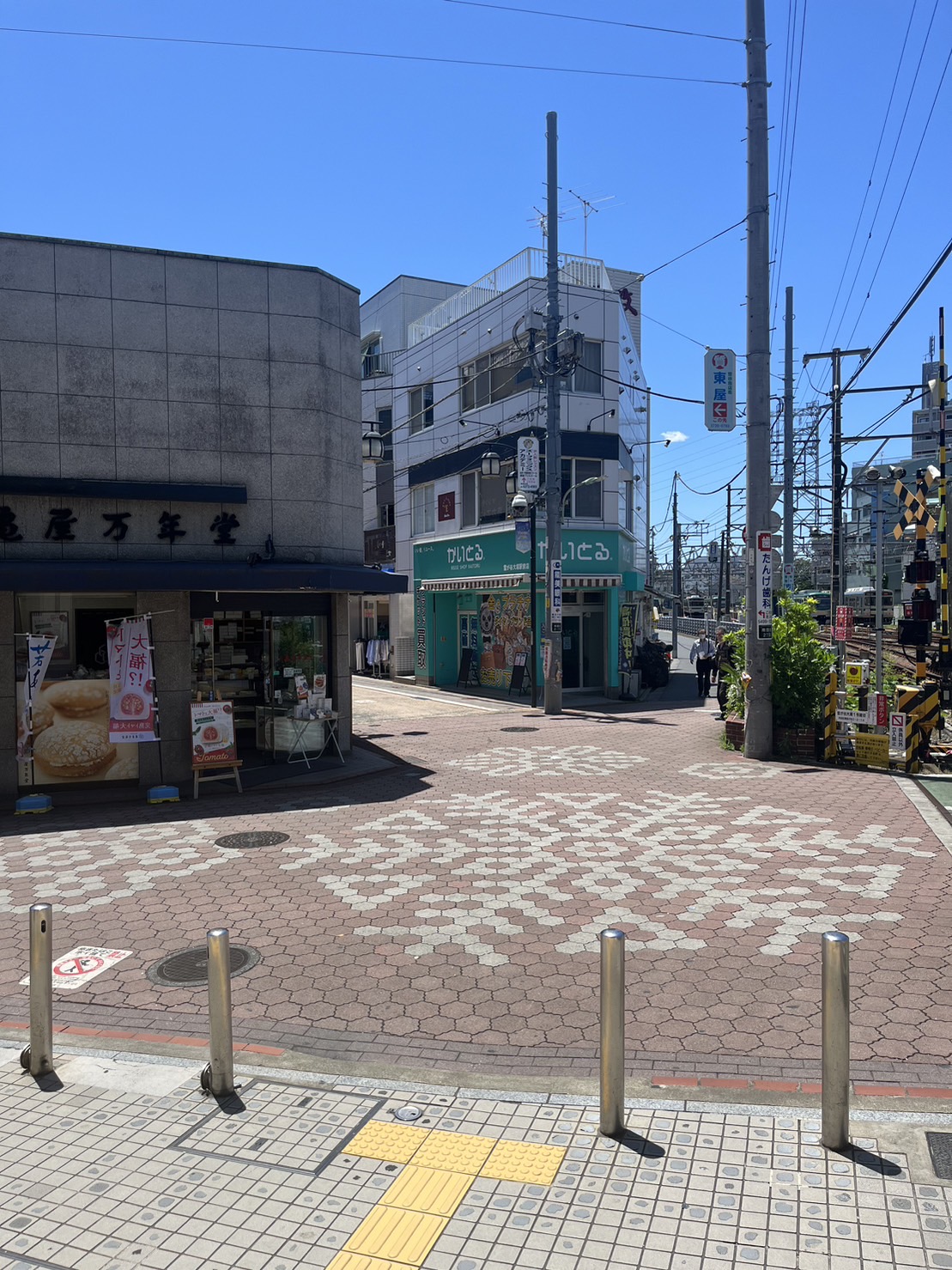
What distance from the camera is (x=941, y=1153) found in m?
4.07

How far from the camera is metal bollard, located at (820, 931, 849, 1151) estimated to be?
4.11 m

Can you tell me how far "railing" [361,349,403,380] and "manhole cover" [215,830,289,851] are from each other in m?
30.3

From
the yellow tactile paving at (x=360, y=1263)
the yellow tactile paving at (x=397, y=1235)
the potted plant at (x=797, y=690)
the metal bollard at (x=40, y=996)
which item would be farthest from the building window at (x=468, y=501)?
the yellow tactile paving at (x=360, y=1263)

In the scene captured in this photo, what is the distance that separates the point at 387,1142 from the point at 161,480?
10667mm

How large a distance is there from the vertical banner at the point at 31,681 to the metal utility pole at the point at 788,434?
71.4ft

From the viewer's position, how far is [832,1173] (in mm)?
3938

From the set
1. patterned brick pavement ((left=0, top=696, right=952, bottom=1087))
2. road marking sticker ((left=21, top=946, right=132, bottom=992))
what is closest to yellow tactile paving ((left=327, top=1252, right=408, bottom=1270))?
patterned brick pavement ((left=0, top=696, right=952, bottom=1087))

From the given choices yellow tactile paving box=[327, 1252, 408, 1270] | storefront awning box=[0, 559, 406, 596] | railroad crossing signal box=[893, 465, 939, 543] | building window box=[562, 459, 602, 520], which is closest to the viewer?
yellow tactile paving box=[327, 1252, 408, 1270]

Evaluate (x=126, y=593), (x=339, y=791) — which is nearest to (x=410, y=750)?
(x=339, y=791)

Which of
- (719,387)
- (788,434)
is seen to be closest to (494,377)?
(788,434)

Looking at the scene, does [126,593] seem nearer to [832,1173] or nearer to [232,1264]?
[232,1264]

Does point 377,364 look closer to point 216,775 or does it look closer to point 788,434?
point 788,434

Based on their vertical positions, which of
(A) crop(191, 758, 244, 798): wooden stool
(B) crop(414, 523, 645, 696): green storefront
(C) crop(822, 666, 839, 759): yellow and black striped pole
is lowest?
(A) crop(191, 758, 244, 798): wooden stool

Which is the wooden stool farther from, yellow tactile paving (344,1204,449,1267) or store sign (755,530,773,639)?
yellow tactile paving (344,1204,449,1267)
